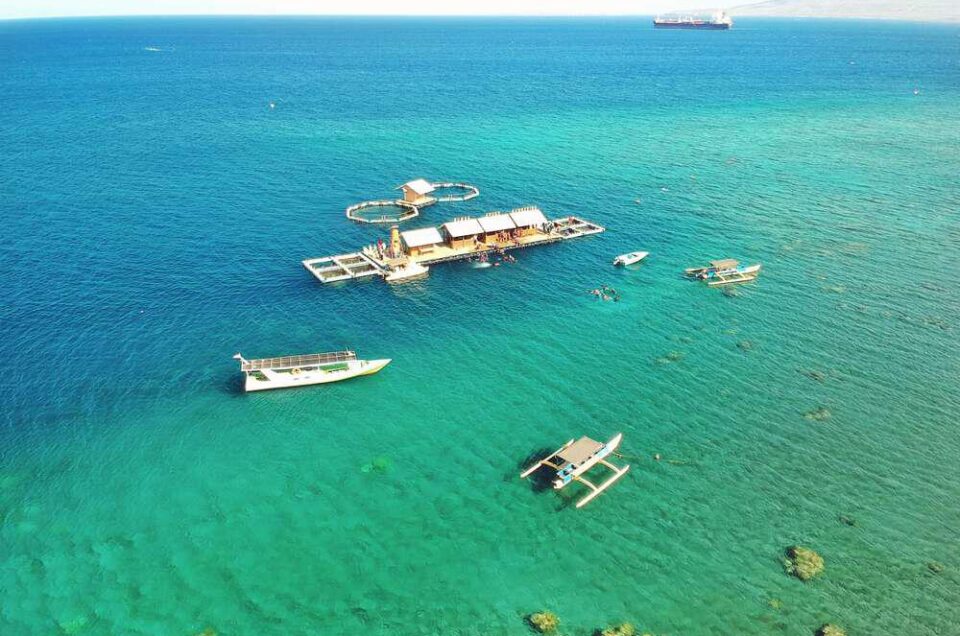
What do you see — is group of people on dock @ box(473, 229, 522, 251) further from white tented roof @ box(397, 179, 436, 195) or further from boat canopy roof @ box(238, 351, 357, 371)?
boat canopy roof @ box(238, 351, 357, 371)

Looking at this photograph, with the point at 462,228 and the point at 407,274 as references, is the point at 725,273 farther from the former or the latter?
the point at 407,274

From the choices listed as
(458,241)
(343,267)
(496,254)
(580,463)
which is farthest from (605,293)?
(343,267)

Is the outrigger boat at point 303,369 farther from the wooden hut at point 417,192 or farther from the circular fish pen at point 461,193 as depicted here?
the circular fish pen at point 461,193

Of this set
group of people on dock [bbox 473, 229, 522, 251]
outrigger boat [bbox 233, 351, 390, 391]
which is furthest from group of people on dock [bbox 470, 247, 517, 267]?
outrigger boat [bbox 233, 351, 390, 391]

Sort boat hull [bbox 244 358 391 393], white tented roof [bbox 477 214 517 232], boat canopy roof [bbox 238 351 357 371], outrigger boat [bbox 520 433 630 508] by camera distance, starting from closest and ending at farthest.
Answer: outrigger boat [bbox 520 433 630 508] → boat hull [bbox 244 358 391 393] → boat canopy roof [bbox 238 351 357 371] → white tented roof [bbox 477 214 517 232]

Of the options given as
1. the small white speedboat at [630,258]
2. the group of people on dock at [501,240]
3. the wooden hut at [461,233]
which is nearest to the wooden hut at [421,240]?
the wooden hut at [461,233]
